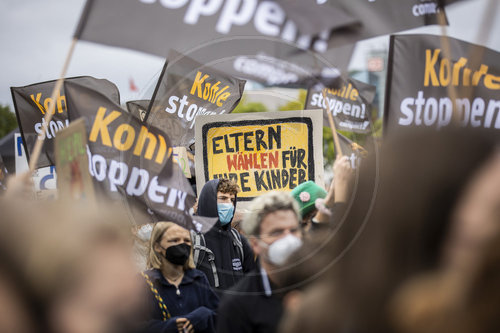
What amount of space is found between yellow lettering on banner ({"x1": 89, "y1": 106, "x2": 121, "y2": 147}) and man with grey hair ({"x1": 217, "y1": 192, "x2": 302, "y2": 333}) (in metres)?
0.86

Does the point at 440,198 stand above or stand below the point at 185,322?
above

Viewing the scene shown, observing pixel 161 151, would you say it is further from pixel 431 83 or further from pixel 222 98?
pixel 431 83

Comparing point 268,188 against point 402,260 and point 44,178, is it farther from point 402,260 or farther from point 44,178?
point 44,178

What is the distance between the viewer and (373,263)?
3.60 feet

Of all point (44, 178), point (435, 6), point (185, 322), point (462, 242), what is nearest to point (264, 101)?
point (435, 6)

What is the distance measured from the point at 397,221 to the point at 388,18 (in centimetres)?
150

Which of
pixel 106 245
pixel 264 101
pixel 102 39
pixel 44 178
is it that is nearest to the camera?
pixel 106 245

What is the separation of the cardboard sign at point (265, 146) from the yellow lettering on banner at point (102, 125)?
2.52 feet

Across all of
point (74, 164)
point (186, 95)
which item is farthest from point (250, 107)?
point (74, 164)

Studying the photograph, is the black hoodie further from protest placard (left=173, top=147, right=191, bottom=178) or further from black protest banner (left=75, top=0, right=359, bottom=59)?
black protest banner (left=75, top=0, right=359, bottom=59)

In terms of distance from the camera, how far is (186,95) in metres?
3.29

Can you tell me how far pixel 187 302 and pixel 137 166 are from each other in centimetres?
120

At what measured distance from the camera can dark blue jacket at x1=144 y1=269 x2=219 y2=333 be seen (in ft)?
9.93

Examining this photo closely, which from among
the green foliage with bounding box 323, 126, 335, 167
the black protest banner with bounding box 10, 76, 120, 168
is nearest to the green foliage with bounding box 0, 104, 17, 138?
the black protest banner with bounding box 10, 76, 120, 168
